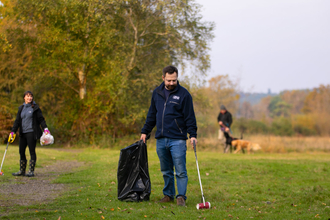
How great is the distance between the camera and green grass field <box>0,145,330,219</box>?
5.08m

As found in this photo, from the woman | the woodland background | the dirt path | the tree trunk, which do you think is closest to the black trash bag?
the dirt path

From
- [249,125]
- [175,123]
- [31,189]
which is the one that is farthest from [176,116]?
[249,125]

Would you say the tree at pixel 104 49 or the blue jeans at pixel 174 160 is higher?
the tree at pixel 104 49

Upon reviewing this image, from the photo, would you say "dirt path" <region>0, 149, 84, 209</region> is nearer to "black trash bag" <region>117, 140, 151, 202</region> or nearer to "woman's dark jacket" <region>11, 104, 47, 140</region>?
"woman's dark jacket" <region>11, 104, 47, 140</region>

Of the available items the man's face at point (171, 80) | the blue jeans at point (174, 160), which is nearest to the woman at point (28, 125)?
the blue jeans at point (174, 160)

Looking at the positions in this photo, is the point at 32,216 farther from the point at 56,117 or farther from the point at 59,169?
the point at 56,117

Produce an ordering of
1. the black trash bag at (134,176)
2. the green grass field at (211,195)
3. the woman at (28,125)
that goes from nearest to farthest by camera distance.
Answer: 1. the green grass field at (211,195)
2. the black trash bag at (134,176)
3. the woman at (28,125)

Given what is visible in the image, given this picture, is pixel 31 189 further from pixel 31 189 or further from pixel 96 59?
pixel 96 59

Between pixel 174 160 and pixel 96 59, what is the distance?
15476 millimetres

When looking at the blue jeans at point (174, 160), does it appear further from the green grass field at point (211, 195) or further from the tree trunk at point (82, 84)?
the tree trunk at point (82, 84)

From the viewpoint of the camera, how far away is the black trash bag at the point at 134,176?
5.87 metres

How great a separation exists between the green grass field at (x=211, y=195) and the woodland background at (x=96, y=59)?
27.7 ft

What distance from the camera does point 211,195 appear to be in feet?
23.3

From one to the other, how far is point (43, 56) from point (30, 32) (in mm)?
1513
